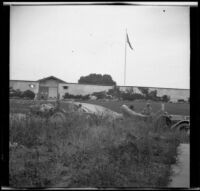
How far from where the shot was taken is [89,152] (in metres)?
4.83

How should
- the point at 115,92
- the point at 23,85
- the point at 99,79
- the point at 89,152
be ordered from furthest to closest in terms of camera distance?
the point at 115,92 → the point at 23,85 → the point at 99,79 → the point at 89,152

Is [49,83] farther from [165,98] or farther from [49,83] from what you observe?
[165,98]

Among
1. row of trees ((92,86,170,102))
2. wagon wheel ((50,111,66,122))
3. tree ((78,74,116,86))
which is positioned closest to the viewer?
tree ((78,74,116,86))

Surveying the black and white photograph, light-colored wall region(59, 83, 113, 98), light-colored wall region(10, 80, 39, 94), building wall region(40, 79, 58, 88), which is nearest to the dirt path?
the black and white photograph

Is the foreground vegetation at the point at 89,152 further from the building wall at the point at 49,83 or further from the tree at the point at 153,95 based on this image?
the building wall at the point at 49,83

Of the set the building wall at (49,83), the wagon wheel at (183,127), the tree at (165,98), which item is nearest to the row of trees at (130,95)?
the tree at (165,98)

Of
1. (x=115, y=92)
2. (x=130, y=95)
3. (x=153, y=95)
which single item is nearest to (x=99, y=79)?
(x=115, y=92)

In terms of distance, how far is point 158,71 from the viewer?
202 inches

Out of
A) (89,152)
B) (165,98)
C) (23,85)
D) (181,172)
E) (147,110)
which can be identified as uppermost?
(23,85)

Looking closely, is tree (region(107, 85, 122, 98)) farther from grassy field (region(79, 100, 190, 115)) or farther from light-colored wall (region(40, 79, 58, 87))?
light-colored wall (region(40, 79, 58, 87))

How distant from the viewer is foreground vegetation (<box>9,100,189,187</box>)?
420cm

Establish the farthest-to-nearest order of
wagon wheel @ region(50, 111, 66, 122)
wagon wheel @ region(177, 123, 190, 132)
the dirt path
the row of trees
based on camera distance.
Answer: wagon wheel @ region(50, 111, 66, 122) → wagon wheel @ region(177, 123, 190, 132) → the row of trees → the dirt path

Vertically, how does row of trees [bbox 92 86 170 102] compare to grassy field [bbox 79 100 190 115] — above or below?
above

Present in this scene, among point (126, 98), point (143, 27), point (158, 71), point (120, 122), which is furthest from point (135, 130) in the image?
point (143, 27)
